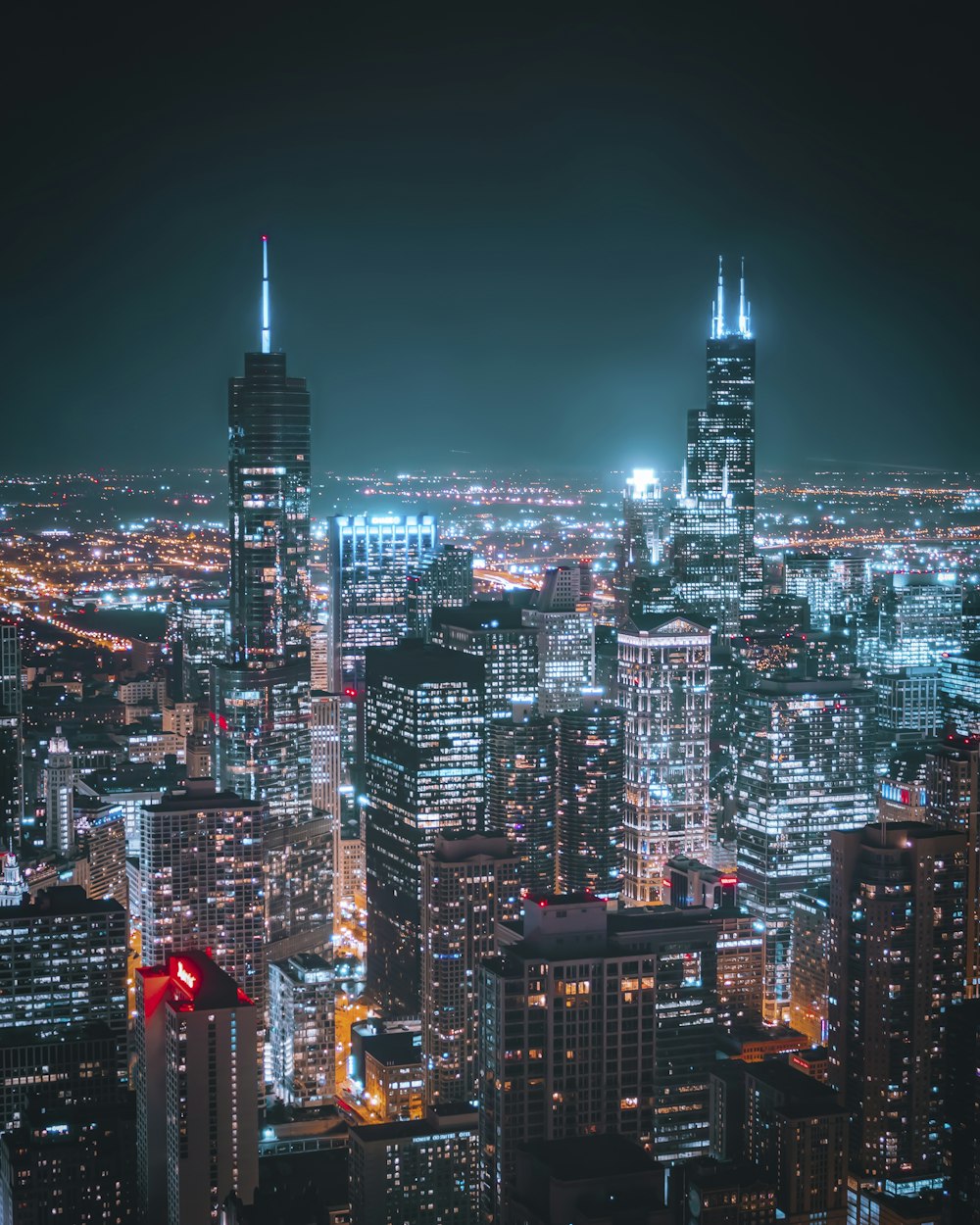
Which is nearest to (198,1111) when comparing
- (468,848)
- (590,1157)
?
(590,1157)

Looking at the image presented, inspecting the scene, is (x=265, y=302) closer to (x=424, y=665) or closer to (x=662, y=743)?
(x=424, y=665)

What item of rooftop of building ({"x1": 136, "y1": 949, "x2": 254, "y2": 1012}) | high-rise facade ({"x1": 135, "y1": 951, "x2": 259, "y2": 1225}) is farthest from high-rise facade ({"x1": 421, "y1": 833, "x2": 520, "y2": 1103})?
high-rise facade ({"x1": 135, "y1": 951, "x2": 259, "y2": 1225})

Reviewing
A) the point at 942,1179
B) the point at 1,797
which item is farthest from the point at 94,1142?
the point at 1,797

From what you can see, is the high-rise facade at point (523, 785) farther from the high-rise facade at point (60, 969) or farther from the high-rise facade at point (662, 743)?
the high-rise facade at point (60, 969)

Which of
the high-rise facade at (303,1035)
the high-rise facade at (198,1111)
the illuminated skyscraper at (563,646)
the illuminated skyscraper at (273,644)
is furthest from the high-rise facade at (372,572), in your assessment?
the high-rise facade at (198,1111)

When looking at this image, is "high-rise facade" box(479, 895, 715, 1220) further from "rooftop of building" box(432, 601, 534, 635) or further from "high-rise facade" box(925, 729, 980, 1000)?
"rooftop of building" box(432, 601, 534, 635)

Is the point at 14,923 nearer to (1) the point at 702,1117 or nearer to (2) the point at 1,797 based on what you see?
(2) the point at 1,797
